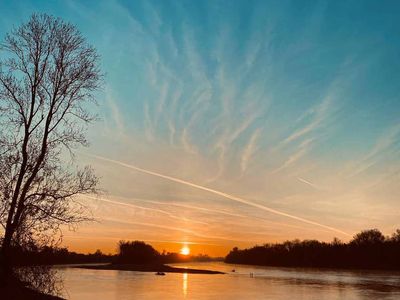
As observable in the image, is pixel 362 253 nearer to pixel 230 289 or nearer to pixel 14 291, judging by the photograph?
pixel 230 289

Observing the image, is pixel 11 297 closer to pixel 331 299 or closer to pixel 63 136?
pixel 63 136

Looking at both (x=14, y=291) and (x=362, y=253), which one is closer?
(x=14, y=291)

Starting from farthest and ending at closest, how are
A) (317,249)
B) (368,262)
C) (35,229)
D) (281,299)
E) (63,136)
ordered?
(317,249) → (368,262) → (281,299) → (63,136) → (35,229)

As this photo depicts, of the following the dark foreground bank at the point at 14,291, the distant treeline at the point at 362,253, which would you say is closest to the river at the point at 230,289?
the dark foreground bank at the point at 14,291

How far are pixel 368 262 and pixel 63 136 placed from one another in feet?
533

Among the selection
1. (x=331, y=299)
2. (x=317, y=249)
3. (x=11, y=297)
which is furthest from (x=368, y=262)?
(x=11, y=297)

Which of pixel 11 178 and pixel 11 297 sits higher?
pixel 11 178

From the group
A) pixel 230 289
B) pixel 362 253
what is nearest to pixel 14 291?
pixel 230 289


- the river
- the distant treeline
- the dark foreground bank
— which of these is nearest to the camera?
the dark foreground bank

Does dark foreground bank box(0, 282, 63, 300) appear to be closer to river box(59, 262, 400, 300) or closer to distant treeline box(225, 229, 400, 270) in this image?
river box(59, 262, 400, 300)

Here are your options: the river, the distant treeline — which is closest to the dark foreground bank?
the river

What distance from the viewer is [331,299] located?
54.2 meters

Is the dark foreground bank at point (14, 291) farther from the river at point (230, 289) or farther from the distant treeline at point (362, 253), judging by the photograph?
the distant treeline at point (362, 253)

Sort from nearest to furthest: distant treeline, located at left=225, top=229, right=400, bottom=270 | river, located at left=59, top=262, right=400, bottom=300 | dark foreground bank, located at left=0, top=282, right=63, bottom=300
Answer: dark foreground bank, located at left=0, top=282, right=63, bottom=300 < river, located at left=59, top=262, right=400, bottom=300 < distant treeline, located at left=225, top=229, right=400, bottom=270
